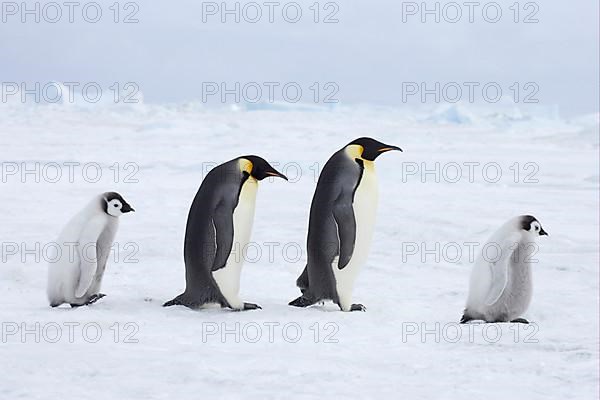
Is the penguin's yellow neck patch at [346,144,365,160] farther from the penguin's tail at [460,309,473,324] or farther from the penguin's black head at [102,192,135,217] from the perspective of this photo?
the penguin's black head at [102,192,135,217]

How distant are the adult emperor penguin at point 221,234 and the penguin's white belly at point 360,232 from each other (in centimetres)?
48

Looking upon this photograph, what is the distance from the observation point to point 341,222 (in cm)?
422

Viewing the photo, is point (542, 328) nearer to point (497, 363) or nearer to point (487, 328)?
point (487, 328)

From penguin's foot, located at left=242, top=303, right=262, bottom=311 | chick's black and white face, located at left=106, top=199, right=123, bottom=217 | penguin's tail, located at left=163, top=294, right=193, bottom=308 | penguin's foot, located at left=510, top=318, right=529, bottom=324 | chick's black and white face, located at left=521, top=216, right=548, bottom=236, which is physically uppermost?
chick's black and white face, located at left=106, top=199, right=123, bottom=217

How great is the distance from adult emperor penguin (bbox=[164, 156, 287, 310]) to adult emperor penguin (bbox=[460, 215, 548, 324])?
1.14 metres

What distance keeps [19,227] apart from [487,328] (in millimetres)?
5241

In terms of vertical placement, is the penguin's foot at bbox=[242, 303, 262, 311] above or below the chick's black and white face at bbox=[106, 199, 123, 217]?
below

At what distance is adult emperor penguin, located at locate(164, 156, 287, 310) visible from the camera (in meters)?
4.09

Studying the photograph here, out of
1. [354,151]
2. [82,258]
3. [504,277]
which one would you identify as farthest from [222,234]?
[504,277]

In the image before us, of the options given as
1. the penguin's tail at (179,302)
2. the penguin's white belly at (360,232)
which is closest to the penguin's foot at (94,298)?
the penguin's tail at (179,302)

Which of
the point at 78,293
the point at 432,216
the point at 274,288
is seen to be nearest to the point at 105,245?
the point at 78,293

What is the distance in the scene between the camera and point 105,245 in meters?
4.19

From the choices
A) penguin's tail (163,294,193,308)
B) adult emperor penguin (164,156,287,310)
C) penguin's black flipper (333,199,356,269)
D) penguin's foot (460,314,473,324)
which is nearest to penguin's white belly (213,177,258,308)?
adult emperor penguin (164,156,287,310)

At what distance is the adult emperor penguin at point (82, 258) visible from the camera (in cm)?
408
